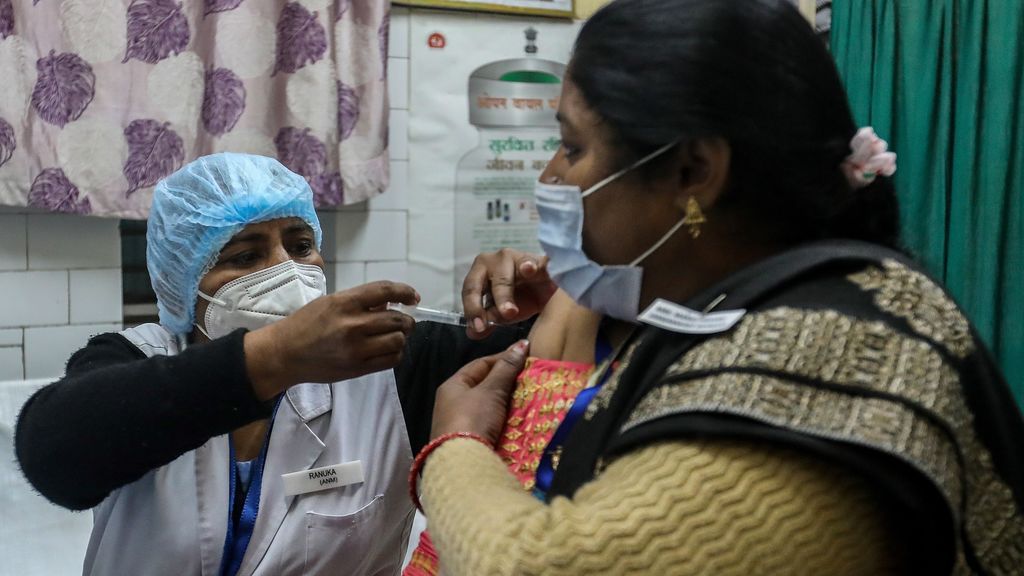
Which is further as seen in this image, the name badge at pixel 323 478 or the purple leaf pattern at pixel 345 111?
the purple leaf pattern at pixel 345 111

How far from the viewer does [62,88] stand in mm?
2328

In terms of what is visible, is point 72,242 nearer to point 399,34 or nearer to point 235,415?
point 399,34

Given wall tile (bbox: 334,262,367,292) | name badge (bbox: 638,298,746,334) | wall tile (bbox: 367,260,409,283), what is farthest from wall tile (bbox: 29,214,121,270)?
name badge (bbox: 638,298,746,334)

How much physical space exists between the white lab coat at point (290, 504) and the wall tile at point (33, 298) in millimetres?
Result: 1045

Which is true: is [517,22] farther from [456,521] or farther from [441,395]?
[456,521]

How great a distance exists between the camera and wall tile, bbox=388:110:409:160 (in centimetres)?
290

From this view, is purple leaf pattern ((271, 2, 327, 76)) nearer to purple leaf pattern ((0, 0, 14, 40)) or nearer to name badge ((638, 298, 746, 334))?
purple leaf pattern ((0, 0, 14, 40))

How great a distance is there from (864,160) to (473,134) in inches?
85.5

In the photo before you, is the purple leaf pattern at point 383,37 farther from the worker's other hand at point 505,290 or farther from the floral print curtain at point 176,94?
the worker's other hand at point 505,290

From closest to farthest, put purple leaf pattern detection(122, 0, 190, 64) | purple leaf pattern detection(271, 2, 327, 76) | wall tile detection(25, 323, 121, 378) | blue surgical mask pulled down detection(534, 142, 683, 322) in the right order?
blue surgical mask pulled down detection(534, 142, 683, 322), purple leaf pattern detection(122, 0, 190, 64), wall tile detection(25, 323, 121, 378), purple leaf pattern detection(271, 2, 327, 76)

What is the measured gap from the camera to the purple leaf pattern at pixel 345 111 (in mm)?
2711

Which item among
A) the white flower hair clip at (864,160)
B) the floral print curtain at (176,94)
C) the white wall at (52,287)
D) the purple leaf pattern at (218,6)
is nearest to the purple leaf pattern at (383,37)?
the floral print curtain at (176,94)

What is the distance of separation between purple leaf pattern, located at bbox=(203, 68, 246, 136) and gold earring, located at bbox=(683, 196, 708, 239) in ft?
6.40

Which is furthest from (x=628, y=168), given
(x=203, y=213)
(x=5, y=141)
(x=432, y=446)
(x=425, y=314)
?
(x=5, y=141)
